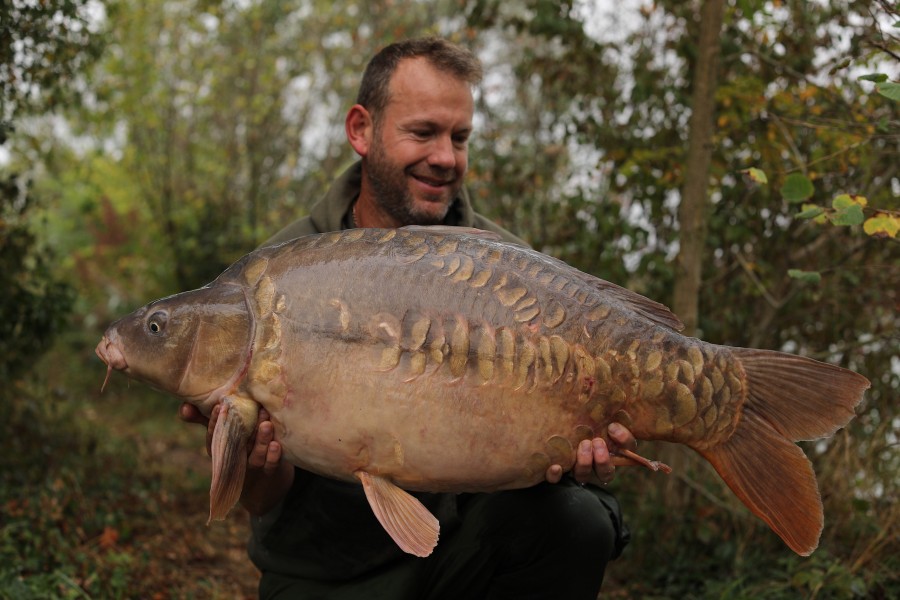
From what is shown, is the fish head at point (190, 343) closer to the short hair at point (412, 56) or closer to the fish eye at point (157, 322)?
the fish eye at point (157, 322)

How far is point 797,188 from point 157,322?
1482mm

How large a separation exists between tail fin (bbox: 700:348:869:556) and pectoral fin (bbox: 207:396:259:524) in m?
0.84

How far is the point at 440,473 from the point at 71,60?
2435 mm

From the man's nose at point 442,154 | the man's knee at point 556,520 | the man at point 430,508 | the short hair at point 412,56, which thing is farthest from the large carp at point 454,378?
the short hair at point 412,56

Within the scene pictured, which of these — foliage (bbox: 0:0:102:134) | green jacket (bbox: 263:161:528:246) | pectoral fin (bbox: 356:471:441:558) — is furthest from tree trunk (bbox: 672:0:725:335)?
foliage (bbox: 0:0:102:134)

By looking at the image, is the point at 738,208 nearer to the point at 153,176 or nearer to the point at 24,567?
the point at 24,567

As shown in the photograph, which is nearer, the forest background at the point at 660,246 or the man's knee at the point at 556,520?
the man's knee at the point at 556,520

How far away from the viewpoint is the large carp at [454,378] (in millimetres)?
1628

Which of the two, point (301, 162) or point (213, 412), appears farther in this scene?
point (301, 162)

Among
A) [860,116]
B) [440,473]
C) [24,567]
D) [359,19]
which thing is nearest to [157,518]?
[24,567]

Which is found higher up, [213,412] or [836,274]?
[836,274]

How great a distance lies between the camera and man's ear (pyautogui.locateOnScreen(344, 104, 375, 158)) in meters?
2.48

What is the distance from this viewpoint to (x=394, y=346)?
1631mm

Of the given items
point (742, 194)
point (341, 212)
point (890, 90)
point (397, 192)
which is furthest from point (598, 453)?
point (742, 194)
